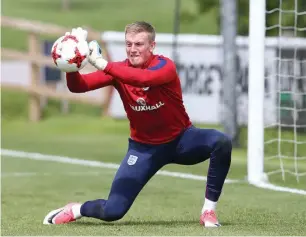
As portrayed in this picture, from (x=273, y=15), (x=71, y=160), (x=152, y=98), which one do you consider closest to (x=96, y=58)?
(x=152, y=98)

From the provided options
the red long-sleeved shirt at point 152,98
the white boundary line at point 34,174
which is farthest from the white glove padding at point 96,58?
the white boundary line at point 34,174

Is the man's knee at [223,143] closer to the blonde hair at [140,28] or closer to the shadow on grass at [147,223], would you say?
the shadow on grass at [147,223]

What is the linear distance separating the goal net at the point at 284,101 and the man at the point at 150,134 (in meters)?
3.17

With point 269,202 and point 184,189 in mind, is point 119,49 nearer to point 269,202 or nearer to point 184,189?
point 184,189

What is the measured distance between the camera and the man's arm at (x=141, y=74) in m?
8.52

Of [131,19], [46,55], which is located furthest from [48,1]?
[46,55]

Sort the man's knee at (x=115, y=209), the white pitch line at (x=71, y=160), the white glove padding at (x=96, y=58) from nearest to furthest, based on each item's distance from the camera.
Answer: the white glove padding at (x=96, y=58) → the man's knee at (x=115, y=209) → the white pitch line at (x=71, y=160)

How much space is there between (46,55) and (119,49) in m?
1.73

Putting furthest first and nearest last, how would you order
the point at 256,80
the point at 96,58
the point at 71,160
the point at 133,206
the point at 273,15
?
the point at 273,15
the point at 71,160
the point at 256,80
the point at 133,206
the point at 96,58

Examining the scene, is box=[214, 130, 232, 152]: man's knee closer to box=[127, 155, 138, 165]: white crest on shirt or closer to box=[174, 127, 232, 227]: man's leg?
box=[174, 127, 232, 227]: man's leg

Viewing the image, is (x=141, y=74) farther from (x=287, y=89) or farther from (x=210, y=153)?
(x=287, y=89)

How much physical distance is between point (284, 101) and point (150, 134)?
9.09 metres

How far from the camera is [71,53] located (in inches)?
331

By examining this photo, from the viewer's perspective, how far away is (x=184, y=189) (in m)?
12.2
